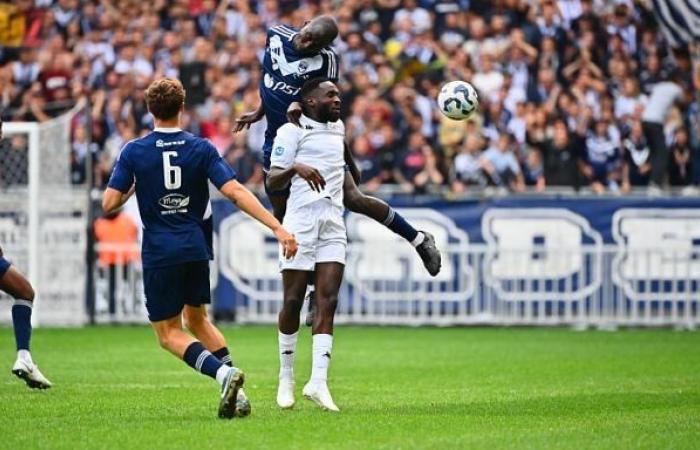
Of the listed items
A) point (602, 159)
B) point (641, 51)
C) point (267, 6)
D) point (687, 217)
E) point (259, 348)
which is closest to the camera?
point (259, 348)

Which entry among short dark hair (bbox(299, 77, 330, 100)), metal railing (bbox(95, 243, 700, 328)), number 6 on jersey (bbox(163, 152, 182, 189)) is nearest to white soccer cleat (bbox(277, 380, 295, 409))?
number 6 on jersey (bbox(163, 152, 182, 189))

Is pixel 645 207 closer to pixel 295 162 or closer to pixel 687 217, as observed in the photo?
pixel 687 217

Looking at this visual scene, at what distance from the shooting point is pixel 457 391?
12898 mm

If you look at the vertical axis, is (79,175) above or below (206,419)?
above

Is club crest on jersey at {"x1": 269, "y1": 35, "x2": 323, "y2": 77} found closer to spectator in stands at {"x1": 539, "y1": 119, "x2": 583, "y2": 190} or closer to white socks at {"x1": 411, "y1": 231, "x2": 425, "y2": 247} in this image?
white socks at {"x1": 411, "y1": 231, "x2": 425, "y2": 247}

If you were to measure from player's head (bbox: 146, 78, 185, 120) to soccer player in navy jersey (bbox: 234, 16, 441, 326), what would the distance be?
71.8 inches

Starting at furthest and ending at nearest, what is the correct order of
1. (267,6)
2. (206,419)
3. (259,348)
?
1. (267,6)
2. (259,348)
3. (206,419)

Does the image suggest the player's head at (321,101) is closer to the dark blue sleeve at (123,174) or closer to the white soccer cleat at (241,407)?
the dark blue sleeve at (123,174)

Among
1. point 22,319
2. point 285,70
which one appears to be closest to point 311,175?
point 285,70

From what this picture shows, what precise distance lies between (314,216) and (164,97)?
173 centimetres

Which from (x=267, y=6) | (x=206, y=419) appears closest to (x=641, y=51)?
(x=267, y=6)

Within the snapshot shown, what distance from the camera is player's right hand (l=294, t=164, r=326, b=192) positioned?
35.9 ft

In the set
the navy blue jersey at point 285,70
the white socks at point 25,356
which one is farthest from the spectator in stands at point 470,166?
the white socks at point 25,356

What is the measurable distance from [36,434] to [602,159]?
15177mm
